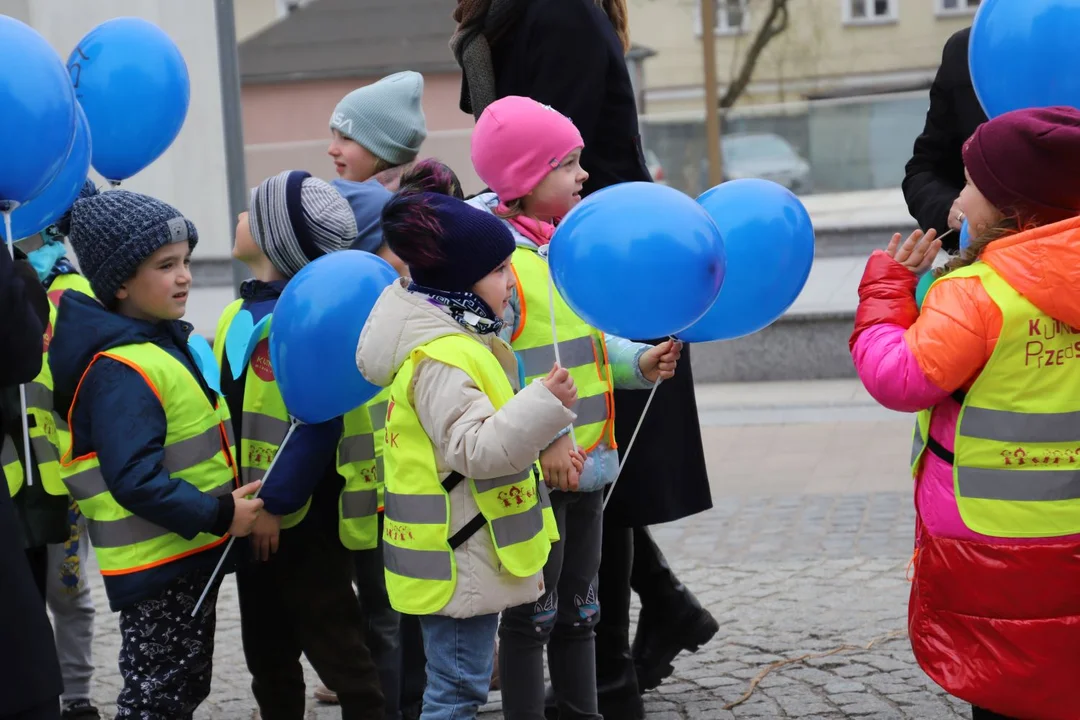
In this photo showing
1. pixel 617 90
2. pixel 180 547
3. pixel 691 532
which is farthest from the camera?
pixel 691 532

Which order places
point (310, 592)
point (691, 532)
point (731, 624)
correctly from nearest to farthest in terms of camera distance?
1. point (310, 592)
2. point (731, 624)
3. point (691, 532)

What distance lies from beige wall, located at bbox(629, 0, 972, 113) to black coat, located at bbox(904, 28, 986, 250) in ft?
35.5

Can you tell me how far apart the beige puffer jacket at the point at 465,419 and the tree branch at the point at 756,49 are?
1169cm

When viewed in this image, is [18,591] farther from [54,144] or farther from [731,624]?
[731,624]

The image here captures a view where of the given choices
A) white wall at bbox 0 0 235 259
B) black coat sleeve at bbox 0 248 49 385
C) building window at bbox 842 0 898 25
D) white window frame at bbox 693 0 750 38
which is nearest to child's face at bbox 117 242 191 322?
black coat sleeve at bbox 0 248 49 385

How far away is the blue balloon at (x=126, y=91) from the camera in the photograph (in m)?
4.10

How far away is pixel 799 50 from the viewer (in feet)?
52.9

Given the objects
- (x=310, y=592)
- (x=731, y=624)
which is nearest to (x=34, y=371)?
(x=310, y=592)

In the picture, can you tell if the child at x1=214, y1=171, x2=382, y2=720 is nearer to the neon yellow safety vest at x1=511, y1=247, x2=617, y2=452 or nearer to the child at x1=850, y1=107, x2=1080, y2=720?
the neon yellow safety vest at x1=511, y1=247, x2=617, y2=452

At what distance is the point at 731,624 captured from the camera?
488cm

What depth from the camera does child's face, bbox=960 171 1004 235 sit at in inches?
118

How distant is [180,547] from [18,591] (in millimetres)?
714

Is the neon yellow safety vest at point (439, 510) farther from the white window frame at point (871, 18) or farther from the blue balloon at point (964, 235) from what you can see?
the white window frame at point (871, 18)

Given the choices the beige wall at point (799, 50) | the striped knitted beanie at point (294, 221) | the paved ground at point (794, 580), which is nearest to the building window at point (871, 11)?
the beige wall at point (799, 50)
